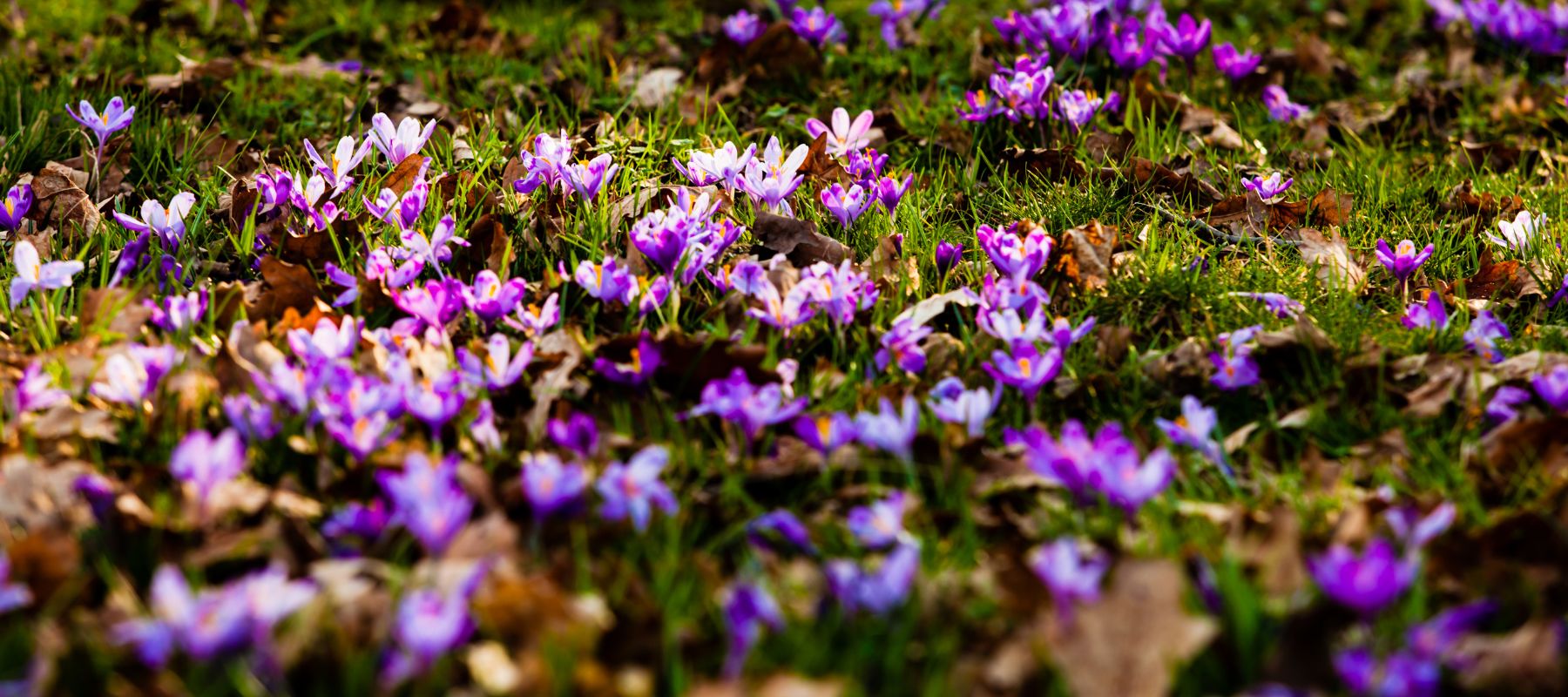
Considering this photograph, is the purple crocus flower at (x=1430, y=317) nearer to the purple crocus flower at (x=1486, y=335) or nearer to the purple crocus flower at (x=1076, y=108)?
the purple crocus flower at (x=1486, y=335)

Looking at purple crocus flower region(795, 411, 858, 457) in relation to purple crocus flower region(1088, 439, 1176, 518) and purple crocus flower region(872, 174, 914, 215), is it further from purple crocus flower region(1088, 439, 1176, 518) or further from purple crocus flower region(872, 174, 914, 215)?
purple crocus flower region(872, 174, 914, 215)

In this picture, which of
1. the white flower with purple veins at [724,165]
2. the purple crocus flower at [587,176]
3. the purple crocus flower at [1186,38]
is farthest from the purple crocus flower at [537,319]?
the purple crocus flower at [1186,38]

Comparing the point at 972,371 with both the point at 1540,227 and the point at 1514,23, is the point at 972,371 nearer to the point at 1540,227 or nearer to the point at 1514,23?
the point at 1540,227

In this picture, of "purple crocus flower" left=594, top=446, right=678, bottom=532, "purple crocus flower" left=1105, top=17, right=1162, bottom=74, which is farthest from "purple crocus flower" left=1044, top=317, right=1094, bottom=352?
"purple crocus flower" left=1105, top=17, right=1162, bottom=74

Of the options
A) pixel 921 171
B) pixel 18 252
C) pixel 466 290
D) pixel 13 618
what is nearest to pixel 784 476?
pixel 466 290

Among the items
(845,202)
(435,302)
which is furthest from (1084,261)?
(435,302)

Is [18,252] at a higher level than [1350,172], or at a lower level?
higher
